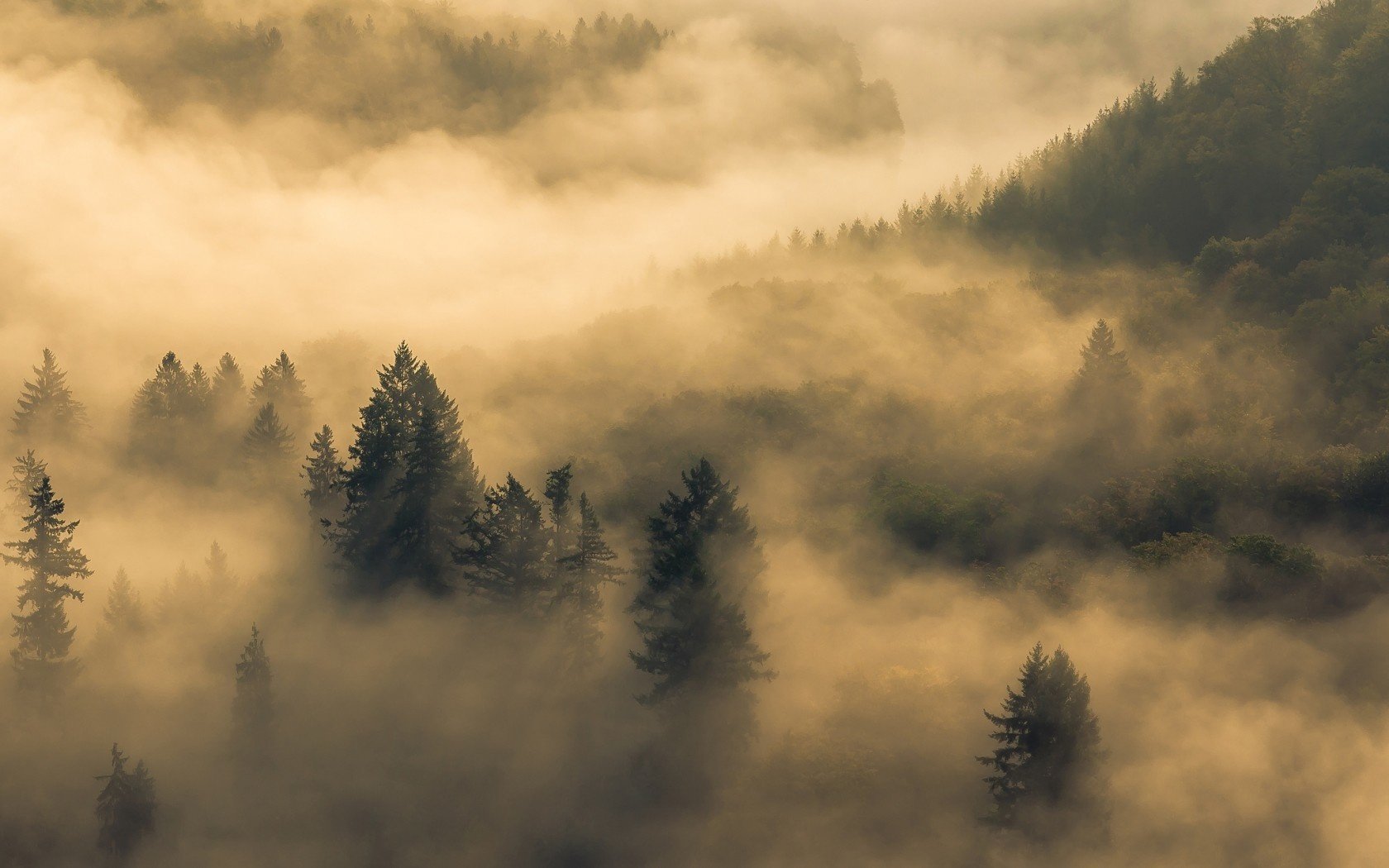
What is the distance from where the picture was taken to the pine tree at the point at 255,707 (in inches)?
3162

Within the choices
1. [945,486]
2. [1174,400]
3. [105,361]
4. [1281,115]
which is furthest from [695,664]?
[105,361]

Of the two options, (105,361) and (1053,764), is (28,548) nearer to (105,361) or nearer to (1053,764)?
(1053,764)

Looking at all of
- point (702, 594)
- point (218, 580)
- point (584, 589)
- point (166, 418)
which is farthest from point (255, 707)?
point (166, 418)

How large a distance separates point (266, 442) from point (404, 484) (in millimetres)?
32420

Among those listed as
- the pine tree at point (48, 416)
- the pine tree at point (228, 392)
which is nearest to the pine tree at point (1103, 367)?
the pine tree at point (228, 392)

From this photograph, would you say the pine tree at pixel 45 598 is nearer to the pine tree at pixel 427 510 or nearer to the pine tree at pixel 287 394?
the pine tree at pixel 427 510

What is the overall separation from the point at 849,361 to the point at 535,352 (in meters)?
34.9

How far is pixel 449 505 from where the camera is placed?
272ft

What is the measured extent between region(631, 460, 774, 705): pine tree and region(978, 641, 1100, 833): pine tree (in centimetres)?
1514

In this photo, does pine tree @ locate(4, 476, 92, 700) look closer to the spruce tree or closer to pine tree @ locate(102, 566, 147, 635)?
pine tree @ locate(102, 566, 147, 635)

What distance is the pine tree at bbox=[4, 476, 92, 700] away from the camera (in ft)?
269

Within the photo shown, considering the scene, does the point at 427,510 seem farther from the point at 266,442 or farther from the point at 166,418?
the point at 166,418

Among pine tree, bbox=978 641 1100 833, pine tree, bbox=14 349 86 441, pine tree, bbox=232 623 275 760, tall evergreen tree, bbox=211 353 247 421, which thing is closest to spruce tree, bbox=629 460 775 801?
pine tree, bbox=978 641 1100 833

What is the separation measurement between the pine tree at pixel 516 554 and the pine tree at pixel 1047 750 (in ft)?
96.8
